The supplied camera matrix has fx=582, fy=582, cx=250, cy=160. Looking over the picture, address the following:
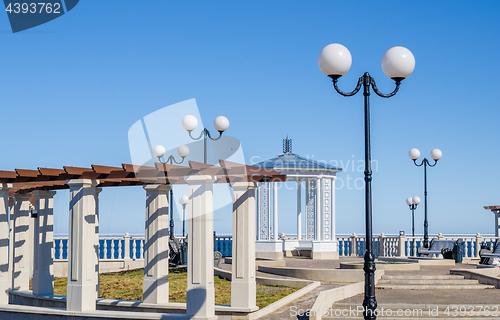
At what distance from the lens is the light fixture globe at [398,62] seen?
8898 mm

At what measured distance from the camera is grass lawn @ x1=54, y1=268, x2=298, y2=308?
44.8ft

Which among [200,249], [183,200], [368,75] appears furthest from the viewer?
[183,200]

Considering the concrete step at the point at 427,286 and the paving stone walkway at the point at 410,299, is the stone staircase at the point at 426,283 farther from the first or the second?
the paving stone walkway at the point at 410,299

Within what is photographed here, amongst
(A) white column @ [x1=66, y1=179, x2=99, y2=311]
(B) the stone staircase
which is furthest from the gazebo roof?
(A) white column @ [x1=66, y1=179, x2=99, y2=311]

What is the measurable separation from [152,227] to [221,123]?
306cm

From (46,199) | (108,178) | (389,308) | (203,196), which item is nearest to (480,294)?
(389,308)

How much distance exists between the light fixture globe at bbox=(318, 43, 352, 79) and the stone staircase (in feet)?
27.7

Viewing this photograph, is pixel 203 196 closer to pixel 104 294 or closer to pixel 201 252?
pixel 201 252

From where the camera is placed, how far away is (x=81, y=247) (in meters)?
11.5

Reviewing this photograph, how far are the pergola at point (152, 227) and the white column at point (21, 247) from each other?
3cm

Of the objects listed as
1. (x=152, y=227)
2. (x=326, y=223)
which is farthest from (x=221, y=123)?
(x=326, y=223)

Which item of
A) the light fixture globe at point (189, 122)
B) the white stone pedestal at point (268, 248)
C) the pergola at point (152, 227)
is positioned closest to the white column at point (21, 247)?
the pergola at point (152, 227)

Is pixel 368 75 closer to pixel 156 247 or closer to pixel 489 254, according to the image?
pixel 156 247

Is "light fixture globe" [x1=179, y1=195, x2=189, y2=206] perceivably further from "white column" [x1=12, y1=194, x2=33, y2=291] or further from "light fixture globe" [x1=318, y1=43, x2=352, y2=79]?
"light fixture globe" [x1=318, y1=43, x2=352, y2=79]
